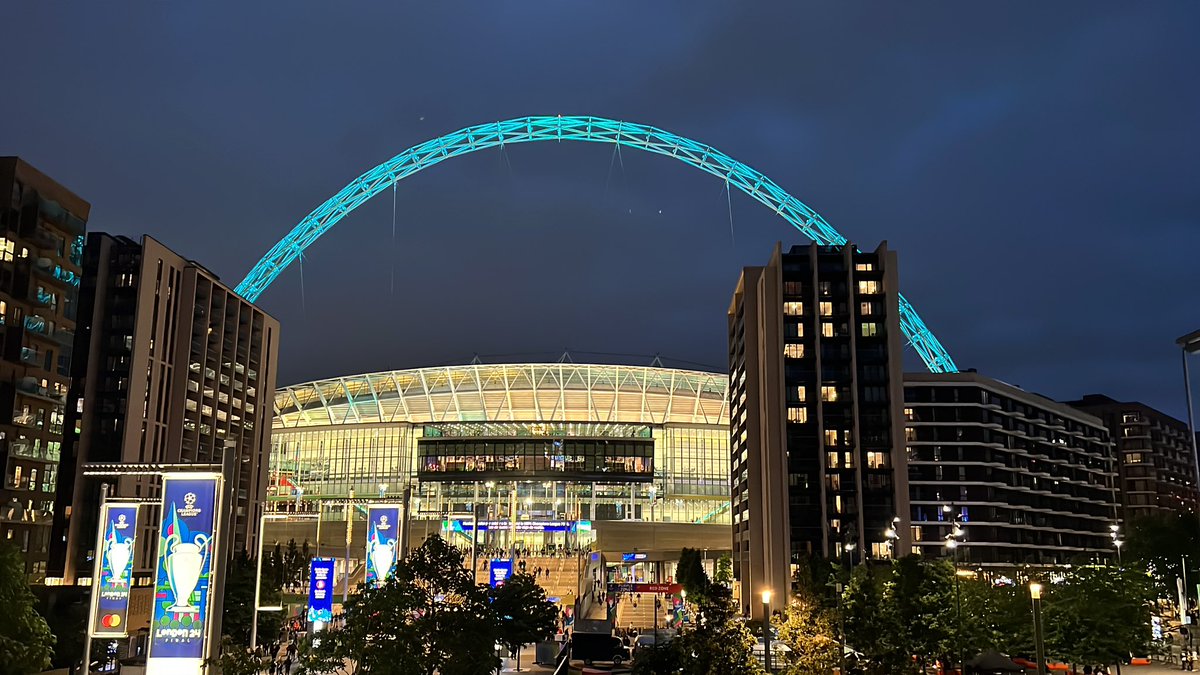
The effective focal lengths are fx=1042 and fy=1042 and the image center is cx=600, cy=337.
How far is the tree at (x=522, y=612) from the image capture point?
58375 mm

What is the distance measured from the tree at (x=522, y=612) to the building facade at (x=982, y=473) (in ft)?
230

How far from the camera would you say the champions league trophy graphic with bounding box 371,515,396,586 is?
51031 mm

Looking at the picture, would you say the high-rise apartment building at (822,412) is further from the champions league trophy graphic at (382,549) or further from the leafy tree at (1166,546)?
the champions league trophy graphic at (382,549)

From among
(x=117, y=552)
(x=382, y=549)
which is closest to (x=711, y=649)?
(x=117, y=552)

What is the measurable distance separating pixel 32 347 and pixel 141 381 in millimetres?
19277

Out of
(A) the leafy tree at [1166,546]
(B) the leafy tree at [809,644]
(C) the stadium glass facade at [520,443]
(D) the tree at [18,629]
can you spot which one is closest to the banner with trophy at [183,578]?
(D) the tree at [18,629]

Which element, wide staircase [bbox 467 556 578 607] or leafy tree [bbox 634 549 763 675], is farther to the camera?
wide staircase [bbox 467 556 578 607]

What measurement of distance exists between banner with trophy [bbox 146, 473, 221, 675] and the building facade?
103 m

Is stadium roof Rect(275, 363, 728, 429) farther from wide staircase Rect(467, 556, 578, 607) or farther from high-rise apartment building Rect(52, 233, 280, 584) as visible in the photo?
wide staircase Rect(467, 556, 578, 607)

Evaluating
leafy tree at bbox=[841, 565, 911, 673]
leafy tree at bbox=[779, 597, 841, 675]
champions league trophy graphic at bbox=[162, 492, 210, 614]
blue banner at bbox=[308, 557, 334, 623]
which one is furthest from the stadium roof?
champions league trophy graphic at bbox=[162, 492, 210, 614]

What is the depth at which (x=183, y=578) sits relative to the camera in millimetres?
31516

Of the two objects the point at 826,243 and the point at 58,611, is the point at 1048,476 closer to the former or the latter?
the point at 826,243

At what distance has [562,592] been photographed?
103688mm

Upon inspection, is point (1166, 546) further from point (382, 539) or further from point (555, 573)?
point (382, 539)
